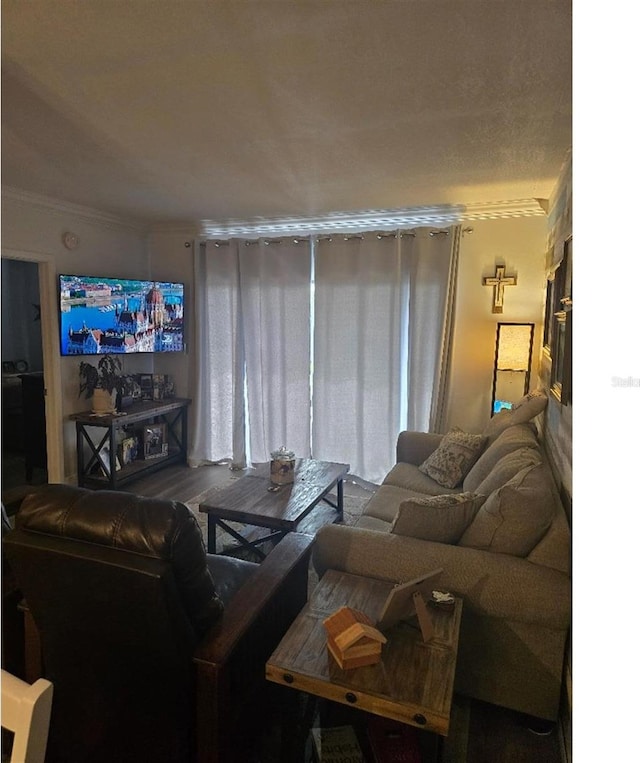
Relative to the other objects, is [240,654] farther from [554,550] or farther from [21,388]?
[21,388]

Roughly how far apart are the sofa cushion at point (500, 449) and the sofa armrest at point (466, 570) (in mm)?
838

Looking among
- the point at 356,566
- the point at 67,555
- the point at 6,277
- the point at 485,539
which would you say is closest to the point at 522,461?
the point at 485,539

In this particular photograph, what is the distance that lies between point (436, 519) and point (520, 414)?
1.37 meters

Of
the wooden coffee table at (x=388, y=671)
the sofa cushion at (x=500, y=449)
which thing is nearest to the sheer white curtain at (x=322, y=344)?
the sofa cushion at (x=500, y=449)

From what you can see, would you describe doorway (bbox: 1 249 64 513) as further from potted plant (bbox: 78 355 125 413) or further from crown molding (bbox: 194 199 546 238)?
crown molding (bbox: 194 199 546 238)

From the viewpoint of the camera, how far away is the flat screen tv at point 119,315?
3732mm

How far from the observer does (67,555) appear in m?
1.18

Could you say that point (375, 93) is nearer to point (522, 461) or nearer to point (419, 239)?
point (522, 461)

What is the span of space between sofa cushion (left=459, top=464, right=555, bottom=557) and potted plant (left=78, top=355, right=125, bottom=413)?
3.30 meters

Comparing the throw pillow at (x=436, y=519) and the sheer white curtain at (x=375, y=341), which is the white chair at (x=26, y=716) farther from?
the sheer white curtain at (x=375, y=341)

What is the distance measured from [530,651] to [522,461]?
31.5 inches

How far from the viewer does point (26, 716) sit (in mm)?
649

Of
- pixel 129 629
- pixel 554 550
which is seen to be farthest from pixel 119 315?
pixel 554 550

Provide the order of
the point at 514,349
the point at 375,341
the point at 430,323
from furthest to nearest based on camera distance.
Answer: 1. the point at 375,341
2. the point at 430,323
3. the point at 514,349
